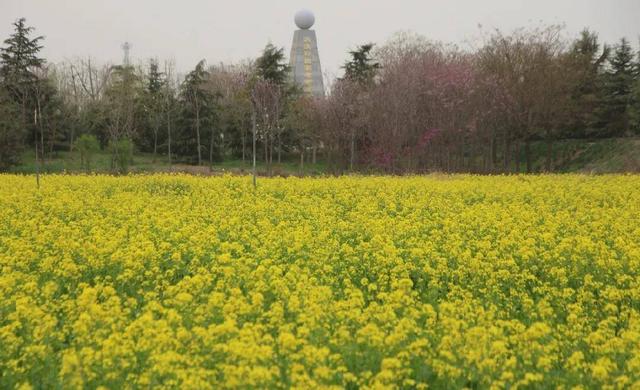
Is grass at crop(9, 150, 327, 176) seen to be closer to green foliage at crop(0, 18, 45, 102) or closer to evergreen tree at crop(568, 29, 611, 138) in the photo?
green foliage at crop(0, 18, 45, 102)

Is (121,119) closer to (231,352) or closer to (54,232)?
(54,232)

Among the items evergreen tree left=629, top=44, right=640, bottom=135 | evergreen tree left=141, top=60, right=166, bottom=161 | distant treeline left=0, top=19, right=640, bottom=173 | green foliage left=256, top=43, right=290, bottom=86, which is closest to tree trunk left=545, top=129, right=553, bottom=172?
distant treeline left=0, top=19, right=640, bottom=173

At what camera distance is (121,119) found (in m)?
44.1

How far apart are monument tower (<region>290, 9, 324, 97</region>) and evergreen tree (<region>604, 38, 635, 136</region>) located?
938 inches

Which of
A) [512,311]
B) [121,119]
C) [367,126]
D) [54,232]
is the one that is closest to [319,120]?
[367,126]

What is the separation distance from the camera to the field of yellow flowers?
4.84 meters

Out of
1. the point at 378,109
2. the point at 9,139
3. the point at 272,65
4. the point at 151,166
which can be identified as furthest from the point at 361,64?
the point at 9,139

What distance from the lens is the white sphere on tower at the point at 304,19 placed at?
191 ft

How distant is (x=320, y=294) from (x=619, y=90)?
4232cm

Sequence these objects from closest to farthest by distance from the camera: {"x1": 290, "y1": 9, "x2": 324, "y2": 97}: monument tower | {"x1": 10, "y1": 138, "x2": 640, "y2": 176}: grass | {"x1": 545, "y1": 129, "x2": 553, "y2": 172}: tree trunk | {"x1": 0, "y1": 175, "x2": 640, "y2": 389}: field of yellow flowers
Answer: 1. {"x1": 0, "y1": 175, "x2": 640, "y2": 389}: field of yellow flowers
2. {"x1": 10, "y1": 138, "x2": 640, "y2": 176}: grass
3. {"x1": 545, "y1": 129, "x2": 553, "y2": 172}: tree trunk
4. {"x1": 290, "y1": 9, "x2": 324, "y2": 97}: monument tower

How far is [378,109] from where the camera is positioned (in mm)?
35469

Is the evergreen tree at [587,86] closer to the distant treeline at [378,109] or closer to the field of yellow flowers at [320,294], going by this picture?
the distant treeline at [378,109]

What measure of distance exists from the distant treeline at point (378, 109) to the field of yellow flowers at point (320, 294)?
18980 mm

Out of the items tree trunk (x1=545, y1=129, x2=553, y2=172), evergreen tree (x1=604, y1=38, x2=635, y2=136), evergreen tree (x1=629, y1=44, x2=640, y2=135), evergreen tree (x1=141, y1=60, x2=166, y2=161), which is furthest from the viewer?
evergreen tree (x1=141, y1=60, x2=166, y2=161)
